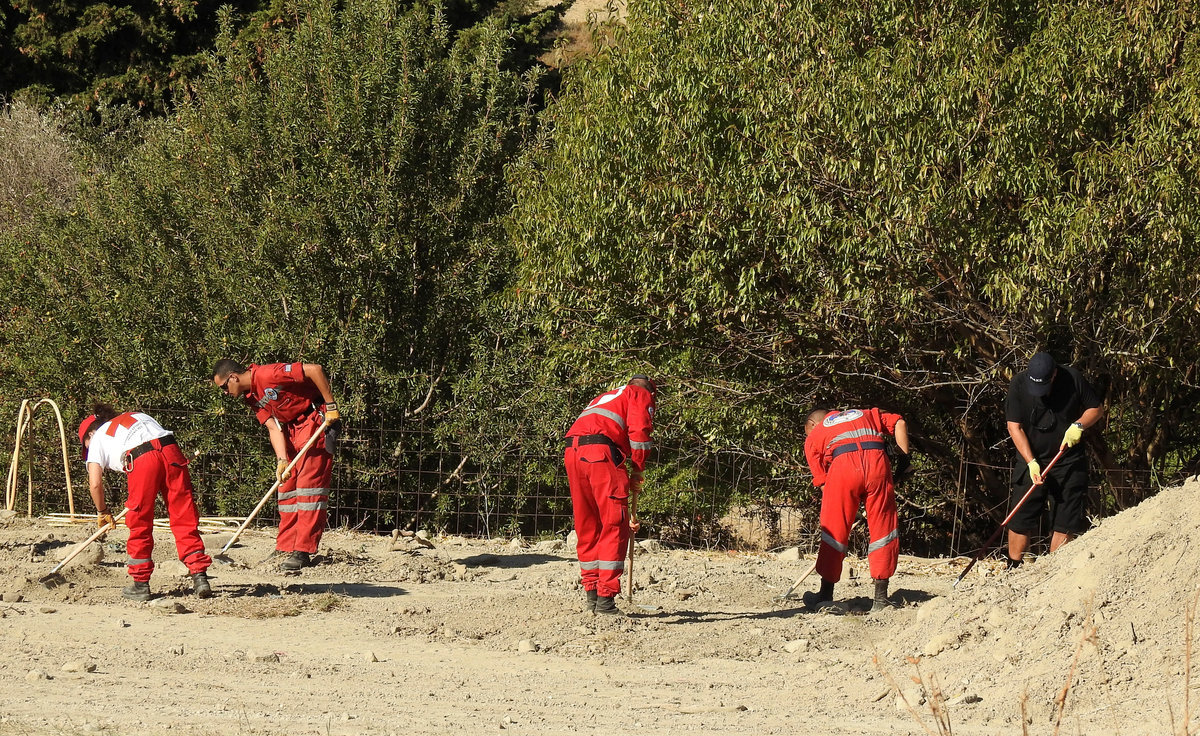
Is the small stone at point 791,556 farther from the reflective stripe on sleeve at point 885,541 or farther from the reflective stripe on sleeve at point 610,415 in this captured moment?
the reflective stripe on sleeve at point 610,415

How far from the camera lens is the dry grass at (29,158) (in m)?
19.2

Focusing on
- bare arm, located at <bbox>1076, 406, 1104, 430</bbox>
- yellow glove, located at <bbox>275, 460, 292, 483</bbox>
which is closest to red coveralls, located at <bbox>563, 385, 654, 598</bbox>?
yellow glove, located at <bbox>275, 460, 292, 483</bbox>

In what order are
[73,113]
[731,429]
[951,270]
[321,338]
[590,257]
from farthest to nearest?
[73,113]
[321,338]
[731,429]
[590,257]
[951,270]

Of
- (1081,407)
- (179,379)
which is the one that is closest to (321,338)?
(179,379)

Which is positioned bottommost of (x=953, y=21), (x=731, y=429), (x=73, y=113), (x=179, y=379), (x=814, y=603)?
(x=814, y=603)

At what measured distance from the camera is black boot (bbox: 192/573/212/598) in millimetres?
8031

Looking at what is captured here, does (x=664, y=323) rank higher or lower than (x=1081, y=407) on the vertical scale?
higher

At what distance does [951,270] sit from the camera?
30.6 feet

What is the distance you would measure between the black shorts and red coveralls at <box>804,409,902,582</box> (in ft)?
3.52

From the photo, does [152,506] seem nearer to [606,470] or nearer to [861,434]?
[606,470]

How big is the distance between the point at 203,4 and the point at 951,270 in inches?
608

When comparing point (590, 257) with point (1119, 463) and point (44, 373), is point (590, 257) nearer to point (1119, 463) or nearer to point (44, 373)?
point (1119, 463)

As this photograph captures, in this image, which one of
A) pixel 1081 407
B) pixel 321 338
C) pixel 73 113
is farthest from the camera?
pixel 73 113

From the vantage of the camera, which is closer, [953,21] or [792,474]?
[953,21]
